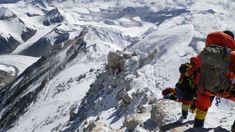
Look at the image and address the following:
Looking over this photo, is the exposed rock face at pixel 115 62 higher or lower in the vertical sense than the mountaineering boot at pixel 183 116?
lower

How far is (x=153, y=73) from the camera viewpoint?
132 feet

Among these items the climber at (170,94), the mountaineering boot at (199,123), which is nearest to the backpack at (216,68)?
the mountaineering boot at (199,123)

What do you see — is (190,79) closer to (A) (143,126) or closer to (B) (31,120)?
(A) (143,126)

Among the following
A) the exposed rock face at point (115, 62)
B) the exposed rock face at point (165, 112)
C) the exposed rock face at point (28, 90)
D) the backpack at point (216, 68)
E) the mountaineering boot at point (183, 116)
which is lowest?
the exposed rock face at point (28, 90)

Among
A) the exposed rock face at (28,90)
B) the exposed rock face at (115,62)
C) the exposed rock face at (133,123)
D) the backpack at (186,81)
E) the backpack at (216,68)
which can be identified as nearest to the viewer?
the backpack at (216,68)

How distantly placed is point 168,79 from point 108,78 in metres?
8.77

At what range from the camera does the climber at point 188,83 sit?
15461 mm

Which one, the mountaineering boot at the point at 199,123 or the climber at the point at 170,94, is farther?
the climber at the point at 170,94

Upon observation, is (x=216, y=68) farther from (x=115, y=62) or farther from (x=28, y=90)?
(x=28, y=90)

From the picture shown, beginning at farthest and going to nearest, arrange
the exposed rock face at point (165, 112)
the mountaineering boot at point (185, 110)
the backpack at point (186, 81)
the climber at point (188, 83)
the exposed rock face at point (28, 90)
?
the exposed rock face at point (28, 90), the exposed rock face at point (165, 112), the mountaineering boot at point (185, 110), the backpack at point (186, 81), the climber at point (188, 83)

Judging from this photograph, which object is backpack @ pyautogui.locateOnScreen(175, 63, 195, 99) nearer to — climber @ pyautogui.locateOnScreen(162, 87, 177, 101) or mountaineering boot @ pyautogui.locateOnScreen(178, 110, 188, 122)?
mountaineering boot @ pyautogui.locateOnScreen(178, 110, 188, 122)

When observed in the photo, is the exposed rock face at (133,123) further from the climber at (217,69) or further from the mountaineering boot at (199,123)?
the climber at (217,69)

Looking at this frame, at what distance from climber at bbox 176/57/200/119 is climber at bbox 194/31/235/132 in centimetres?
64

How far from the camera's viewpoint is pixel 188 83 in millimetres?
16078
